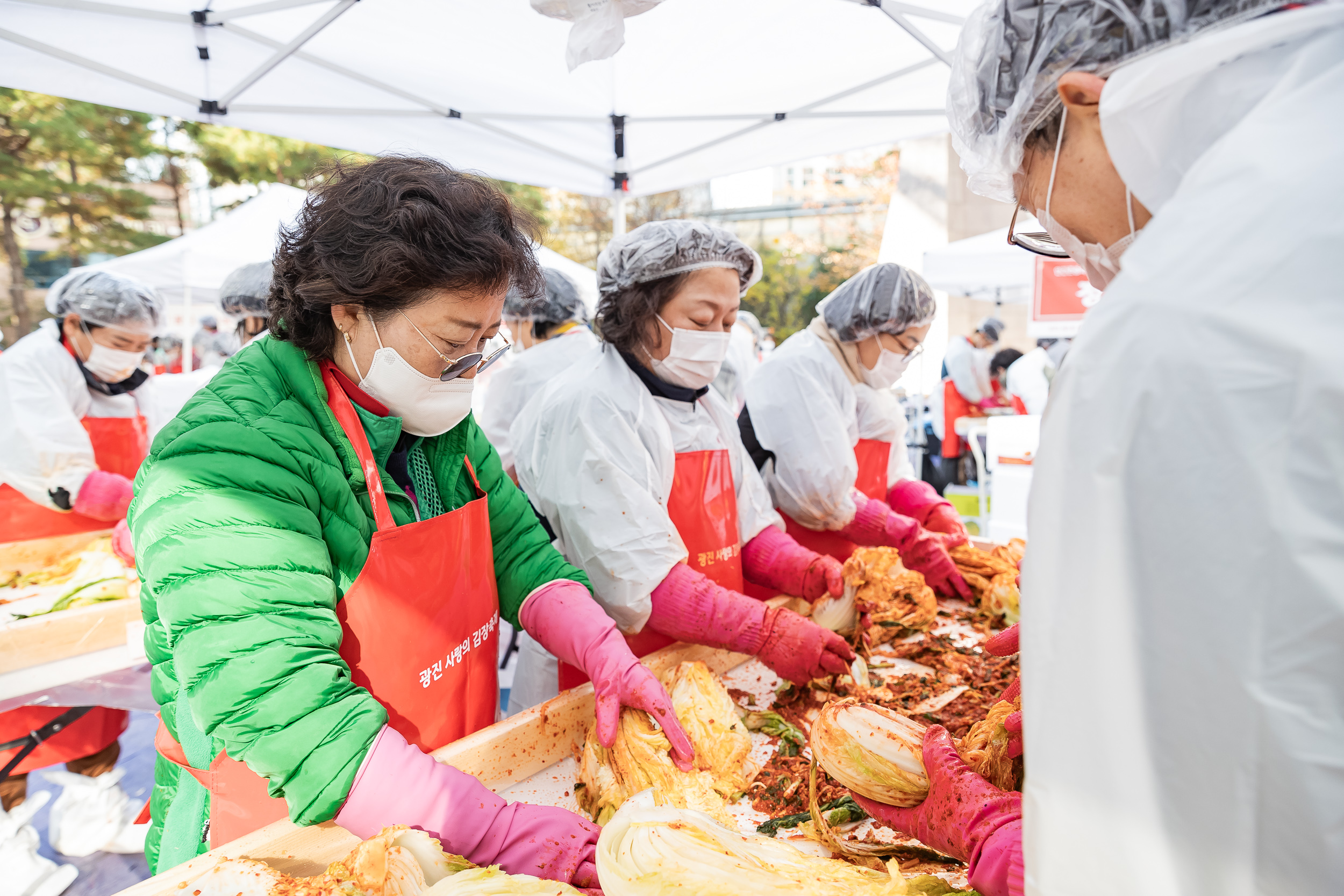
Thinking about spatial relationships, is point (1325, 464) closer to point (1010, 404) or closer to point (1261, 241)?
point (1261, 241)

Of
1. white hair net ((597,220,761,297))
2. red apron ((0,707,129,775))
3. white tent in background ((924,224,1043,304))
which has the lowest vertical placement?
A: red apron ((0,707,129,775))

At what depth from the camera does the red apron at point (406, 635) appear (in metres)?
1.63

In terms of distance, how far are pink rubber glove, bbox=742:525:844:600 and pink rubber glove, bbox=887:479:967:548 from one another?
3.85ft

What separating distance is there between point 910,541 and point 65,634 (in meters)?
3.87

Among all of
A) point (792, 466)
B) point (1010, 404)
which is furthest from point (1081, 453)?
point (1010, 404)

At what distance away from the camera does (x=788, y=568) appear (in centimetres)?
298

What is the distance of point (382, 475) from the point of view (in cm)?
179

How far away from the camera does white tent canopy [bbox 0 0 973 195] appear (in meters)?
3.79

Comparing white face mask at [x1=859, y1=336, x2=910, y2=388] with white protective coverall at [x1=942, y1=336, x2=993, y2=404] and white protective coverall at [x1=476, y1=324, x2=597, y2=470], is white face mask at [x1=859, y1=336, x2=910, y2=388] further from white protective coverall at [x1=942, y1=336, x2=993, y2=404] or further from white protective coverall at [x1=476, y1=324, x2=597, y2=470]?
white protective coverall at [x1=942, y1=336, x2=993, y2=404]

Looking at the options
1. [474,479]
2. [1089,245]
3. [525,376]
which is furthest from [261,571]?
[525,376]

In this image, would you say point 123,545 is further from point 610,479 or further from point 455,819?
point 455,819

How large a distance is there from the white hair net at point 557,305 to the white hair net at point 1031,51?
3969mm

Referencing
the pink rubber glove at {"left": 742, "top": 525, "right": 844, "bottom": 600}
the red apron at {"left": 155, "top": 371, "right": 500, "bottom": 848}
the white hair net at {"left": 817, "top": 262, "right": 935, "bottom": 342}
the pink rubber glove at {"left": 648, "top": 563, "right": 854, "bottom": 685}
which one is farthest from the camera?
the white hair net at {"left": 817, "top": 262, "right": 935, "bottom": 342}

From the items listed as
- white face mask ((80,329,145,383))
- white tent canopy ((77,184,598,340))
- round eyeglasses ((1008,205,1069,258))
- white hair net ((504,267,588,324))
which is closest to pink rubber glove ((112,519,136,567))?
white face mask ((80,329,145,383))
